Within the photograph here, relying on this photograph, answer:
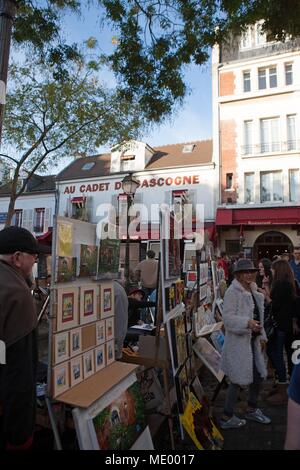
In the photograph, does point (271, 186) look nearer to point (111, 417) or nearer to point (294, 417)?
point (111, 417)

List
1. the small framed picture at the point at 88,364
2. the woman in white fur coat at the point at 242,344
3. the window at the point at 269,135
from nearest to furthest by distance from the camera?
the small framed picture at the point at 88,364, the woman in white fur coat at the point at 242,344, the window at the point at 269,135

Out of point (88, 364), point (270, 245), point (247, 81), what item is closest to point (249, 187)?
point (270, 245)

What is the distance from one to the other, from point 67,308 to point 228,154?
706 inches

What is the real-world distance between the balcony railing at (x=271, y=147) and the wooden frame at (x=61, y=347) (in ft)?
58.2

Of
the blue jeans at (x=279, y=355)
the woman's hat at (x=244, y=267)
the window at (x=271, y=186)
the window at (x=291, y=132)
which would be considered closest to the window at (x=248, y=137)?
the window at (x=271, y=186)

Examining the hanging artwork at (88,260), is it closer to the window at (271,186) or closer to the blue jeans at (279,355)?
the blue jeans at (279,355)

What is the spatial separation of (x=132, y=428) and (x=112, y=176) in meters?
20.2

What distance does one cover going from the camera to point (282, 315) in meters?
4.49

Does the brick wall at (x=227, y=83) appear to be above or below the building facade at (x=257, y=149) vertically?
above

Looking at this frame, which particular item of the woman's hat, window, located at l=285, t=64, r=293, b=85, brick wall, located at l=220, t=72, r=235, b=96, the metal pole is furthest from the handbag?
brick wall, located at l=220, t=72, r=235, b=96

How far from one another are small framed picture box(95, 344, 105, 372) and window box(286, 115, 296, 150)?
57.6ft

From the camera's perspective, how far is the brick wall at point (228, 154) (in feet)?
61.1

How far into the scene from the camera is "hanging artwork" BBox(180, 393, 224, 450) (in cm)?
286
